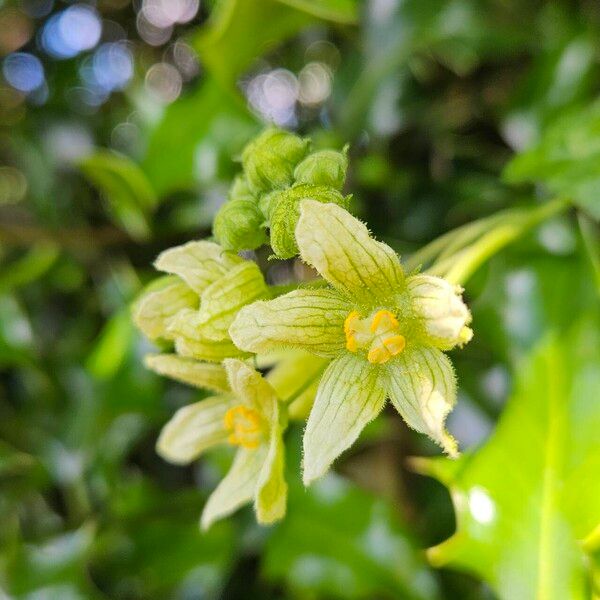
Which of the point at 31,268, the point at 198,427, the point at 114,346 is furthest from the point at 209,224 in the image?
the point at 198,427

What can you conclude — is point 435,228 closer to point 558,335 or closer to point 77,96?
point 558,335

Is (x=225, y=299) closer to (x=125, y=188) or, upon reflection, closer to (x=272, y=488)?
(x=272, y=488)

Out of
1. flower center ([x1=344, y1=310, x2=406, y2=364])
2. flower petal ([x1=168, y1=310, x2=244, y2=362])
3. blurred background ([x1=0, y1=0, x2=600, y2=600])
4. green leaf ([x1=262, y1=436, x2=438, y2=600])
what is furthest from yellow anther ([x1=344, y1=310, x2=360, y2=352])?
green leaf ([x1=262, y1=436, x2=438, y2=600])

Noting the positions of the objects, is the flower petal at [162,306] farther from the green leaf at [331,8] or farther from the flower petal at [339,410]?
the green leaf at [331,8]

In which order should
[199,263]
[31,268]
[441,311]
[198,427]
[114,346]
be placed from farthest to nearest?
[31,268]
[114,346]
[198,427]
[199,263]
[441,311]

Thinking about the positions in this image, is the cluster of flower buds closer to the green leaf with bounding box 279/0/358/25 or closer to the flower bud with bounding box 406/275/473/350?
the flower bud with bounding box 406/275/473/350

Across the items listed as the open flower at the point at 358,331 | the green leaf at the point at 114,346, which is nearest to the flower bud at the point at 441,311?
the open flower at the point at 358,331

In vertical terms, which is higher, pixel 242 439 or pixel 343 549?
pixel 242 439
